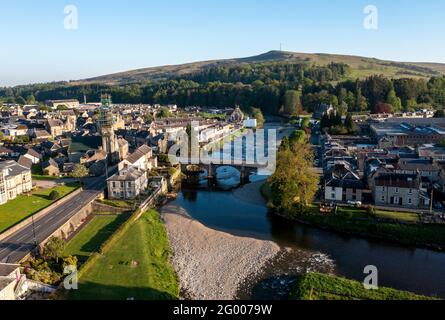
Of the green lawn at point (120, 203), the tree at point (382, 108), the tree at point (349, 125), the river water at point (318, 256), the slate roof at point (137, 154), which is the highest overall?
the tree at point (382, 108)

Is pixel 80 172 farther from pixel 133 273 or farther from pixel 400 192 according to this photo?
pixel 400 192

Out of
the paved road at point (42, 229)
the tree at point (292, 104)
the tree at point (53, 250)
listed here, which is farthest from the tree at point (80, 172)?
the tree at point (292, 104)

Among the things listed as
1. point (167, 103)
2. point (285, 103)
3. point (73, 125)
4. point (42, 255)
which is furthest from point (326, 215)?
point (167, 103)

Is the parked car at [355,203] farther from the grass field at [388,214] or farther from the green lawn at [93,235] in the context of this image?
the green lawn at [93,235]

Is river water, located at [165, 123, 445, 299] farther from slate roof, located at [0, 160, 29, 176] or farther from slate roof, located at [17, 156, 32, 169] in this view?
slate roof, located at [17, 156, 32, 169]

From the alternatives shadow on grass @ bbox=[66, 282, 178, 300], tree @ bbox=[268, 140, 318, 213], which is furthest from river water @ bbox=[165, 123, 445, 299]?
shadow on grass @ bbox=[66, 282, 178, 300]

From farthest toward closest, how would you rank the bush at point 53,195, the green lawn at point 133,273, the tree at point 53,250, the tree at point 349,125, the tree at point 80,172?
the tree at point 349,125
the tree at point 80,172
the bush at point 53,195
the tree at point 53,250
the green lawn at point 133,273
